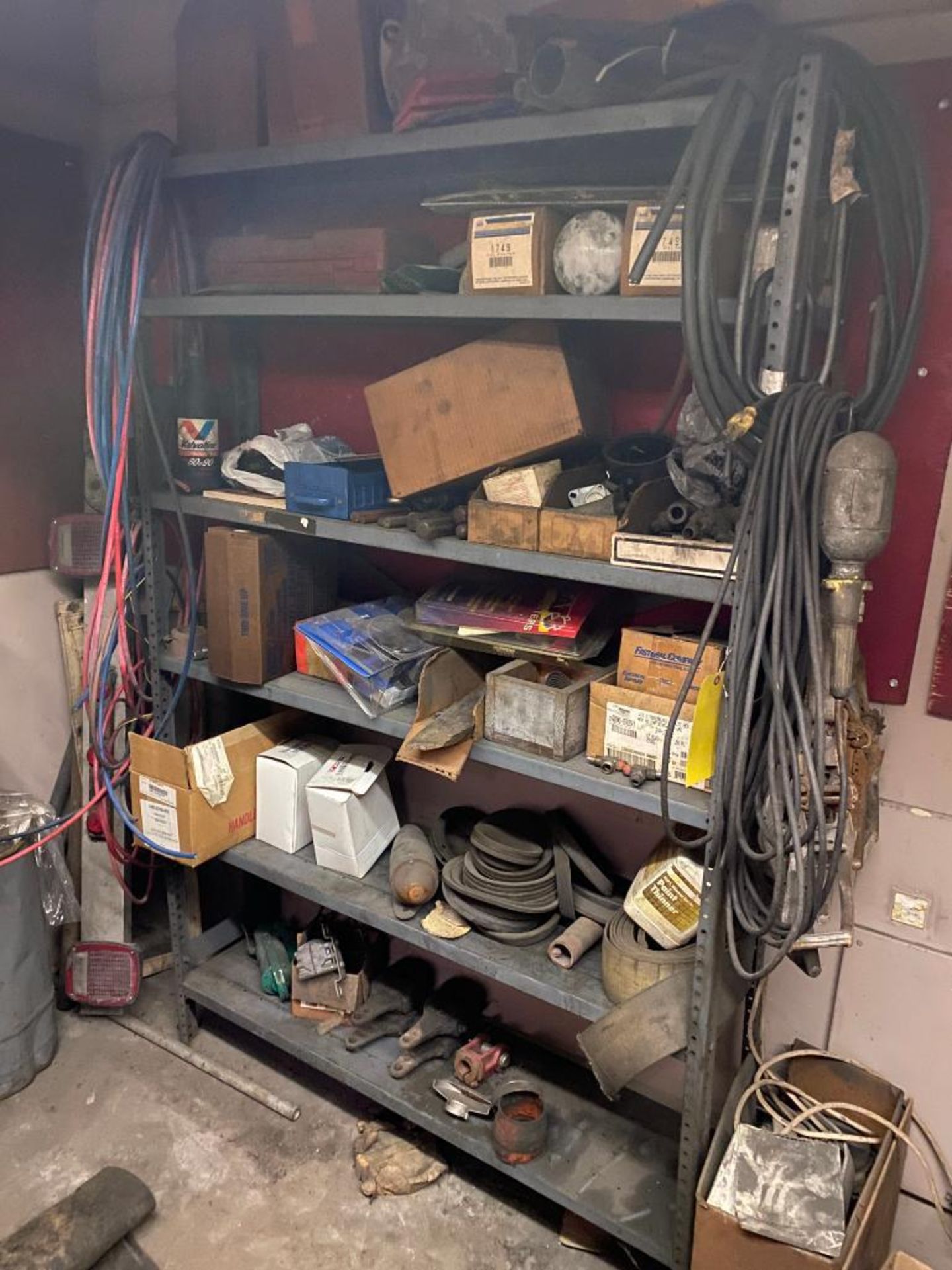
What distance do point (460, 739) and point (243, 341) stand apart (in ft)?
4.12

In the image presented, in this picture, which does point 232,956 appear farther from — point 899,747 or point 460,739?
point 899,747

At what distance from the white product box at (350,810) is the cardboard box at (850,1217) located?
0.93 metres

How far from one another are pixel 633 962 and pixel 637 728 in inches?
16.8

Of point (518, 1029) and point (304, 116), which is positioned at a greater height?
point (304, 116)

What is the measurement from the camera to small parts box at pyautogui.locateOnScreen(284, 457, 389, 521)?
1904 mm

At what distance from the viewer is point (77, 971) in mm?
2527

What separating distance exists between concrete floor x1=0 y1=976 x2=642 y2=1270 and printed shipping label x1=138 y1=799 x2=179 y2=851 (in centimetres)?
65

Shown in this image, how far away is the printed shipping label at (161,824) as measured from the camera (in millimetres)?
2193

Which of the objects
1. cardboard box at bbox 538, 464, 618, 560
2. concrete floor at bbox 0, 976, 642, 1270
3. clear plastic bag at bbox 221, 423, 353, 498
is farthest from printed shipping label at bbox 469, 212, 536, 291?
concrete floor at bbox 0, 976, 642, 1270

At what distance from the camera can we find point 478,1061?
211 centimetres

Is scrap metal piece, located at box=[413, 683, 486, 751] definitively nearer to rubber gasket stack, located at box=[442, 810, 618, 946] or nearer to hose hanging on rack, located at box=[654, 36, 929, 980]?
rubber gasket stack, located at box=[442, 810, 618, 946]

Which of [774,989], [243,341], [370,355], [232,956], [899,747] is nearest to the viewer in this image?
[899,747]

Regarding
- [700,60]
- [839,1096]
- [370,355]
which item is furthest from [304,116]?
[839,1096]

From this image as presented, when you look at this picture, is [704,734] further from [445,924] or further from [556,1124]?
[556,1124]
